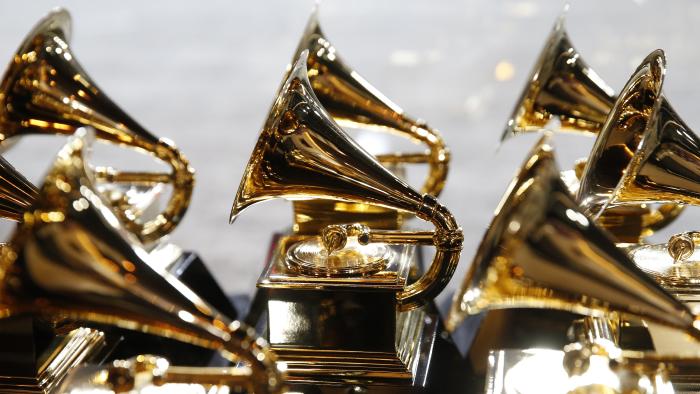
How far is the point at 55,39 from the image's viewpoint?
1.57m

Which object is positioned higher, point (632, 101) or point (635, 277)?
point (632, 101)

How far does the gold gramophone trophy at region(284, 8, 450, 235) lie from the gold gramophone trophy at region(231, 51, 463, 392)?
249 millimetres

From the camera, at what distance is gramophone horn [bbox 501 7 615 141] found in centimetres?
158

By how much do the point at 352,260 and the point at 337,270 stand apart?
37 mm

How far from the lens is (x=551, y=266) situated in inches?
33.4

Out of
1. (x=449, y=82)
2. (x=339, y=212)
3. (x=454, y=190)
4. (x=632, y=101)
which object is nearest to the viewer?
(x=632, y=101)

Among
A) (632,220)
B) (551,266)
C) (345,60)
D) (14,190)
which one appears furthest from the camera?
(345,60)

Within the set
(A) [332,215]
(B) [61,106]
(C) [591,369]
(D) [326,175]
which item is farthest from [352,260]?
(B) [61,106]

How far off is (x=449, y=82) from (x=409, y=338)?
2.84 meters

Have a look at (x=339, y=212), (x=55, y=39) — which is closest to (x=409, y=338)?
(x=339, y=212)

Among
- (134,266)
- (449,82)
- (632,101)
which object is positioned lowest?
(134,266)

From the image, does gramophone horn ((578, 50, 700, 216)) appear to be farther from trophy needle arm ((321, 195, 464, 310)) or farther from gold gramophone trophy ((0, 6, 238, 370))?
gold gramophone trophy ((0, 6, 238, 370))

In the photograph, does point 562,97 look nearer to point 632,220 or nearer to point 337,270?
point 632,220

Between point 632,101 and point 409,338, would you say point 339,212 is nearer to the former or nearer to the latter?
point 409,338
